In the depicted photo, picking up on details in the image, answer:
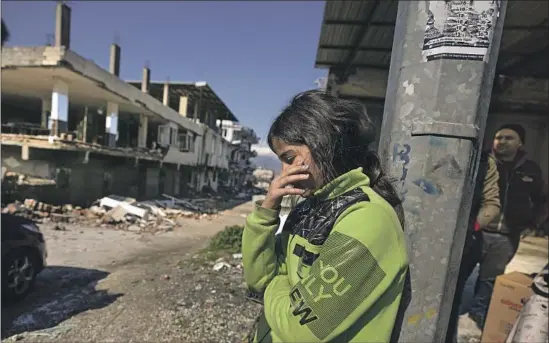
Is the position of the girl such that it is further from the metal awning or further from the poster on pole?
the metal awning

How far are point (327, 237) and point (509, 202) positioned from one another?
4.20 meters

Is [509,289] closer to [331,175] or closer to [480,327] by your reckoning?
[480,327]

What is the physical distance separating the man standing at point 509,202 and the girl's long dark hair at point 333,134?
3216mm

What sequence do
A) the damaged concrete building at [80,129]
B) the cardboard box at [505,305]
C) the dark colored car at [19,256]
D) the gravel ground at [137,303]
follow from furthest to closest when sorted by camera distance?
1. the damaged concrete building at [80,129]
2. the dark colored car at [19,256]
3. the gravel ground at [137,303]
4. the cardboard box at [505,305]

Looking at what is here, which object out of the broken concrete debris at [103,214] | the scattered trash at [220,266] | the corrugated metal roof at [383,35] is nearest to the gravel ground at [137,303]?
the scattered trash at [220,266]

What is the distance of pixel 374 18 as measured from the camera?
404 cm

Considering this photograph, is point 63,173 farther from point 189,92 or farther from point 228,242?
point 189,92

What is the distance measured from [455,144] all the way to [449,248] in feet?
1.63

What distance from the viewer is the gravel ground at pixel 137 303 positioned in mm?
3367

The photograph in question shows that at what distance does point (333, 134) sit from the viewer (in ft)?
3.68

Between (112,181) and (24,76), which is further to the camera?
(112,181)

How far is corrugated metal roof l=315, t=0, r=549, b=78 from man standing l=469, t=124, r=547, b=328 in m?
1.42

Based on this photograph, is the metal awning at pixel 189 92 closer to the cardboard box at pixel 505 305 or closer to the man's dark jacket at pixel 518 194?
the man's dark jacket at pixel 518 194

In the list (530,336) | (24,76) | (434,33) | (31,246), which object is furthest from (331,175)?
(24,76)
